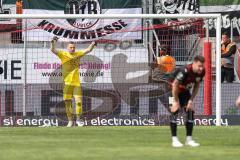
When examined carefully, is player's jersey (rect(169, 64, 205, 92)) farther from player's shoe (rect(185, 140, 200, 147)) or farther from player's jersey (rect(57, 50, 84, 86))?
player's jersey (rect(57, 50, 84, 86))

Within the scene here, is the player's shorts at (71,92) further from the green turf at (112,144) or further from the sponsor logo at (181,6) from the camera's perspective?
the sponsor logo at (181,6)

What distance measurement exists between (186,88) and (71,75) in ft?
28.7

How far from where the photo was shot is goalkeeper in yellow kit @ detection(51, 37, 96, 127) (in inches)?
998

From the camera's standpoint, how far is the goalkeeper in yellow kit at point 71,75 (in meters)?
25.3

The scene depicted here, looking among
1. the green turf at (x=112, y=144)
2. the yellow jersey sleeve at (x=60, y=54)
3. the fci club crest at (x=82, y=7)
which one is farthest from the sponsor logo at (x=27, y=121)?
the fci club crest at (x=82, y=7)

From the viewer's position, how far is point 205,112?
1019 inches

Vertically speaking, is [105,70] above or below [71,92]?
above

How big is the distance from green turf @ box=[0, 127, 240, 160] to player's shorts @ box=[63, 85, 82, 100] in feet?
9.09

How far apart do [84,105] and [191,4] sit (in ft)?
24.4

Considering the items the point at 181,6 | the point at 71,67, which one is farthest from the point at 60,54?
the point at 181,6

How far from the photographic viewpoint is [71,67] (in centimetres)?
2559

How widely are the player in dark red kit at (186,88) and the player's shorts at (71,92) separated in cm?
831

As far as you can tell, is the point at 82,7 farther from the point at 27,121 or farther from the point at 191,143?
the point at 191,143

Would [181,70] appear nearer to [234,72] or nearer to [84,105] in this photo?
[84,105]
